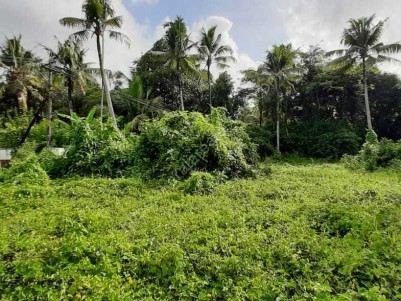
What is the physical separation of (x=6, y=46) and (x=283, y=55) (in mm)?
18031

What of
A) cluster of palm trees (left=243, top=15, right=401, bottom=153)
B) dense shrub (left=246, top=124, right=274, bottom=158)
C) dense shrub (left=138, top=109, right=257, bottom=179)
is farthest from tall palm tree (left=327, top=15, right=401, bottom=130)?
dense shrub (left=138, top=109, right=257, bottom=179)

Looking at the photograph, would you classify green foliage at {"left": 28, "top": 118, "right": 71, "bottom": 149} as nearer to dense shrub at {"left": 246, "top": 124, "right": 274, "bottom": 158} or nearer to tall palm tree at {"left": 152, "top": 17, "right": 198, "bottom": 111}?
tall palm tree at {"left": 152, "top": 17, "right": 198, "bottom": 111}

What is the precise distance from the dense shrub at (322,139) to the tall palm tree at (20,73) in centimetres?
1695

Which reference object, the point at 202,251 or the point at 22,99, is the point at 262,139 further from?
the point at 202,251

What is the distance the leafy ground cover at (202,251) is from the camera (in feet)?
9.02

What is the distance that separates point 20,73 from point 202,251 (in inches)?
771

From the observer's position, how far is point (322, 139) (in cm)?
1998

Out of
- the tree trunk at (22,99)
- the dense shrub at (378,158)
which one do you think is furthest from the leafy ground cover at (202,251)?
the tree trunk at (22,99)

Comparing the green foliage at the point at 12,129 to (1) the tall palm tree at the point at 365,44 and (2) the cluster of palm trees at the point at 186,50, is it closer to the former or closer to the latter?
(2) the cluster of palm trees at the point at 186,50

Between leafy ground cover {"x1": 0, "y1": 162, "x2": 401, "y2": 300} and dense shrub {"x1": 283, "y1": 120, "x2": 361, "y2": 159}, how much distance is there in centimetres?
1463

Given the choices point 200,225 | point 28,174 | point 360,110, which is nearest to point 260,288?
point 200,225

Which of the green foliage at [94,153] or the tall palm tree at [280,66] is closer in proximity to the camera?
the green foliage at [94,153]

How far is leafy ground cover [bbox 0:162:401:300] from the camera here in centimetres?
275

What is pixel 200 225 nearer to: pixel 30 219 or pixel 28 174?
pixel 30 219
